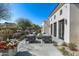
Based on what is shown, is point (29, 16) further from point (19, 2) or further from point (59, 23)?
point (59, 23)

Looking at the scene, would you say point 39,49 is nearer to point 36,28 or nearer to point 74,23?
point 36,28

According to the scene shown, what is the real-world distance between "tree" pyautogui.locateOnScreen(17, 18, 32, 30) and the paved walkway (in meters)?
0.74

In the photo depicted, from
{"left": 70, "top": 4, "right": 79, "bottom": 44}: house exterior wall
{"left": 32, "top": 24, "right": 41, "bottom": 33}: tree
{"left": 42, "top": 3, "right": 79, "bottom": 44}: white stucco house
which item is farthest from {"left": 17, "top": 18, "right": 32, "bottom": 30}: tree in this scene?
{"left": 70, "top": 4, "right": 79, "bottom": 44}: house exterior wall

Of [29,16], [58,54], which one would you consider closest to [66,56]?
[58,54]

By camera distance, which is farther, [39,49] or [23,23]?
[23,23]

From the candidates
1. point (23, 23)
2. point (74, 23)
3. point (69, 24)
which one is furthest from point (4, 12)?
point (74, 23)

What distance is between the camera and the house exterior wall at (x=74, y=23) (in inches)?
379

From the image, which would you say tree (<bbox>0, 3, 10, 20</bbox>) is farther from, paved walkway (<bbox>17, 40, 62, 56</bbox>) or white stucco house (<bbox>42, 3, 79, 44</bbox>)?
white stucco house (<bbox>42, 3, 79, 44</bbox>)

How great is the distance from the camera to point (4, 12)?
357 inches

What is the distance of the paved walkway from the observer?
7977mm

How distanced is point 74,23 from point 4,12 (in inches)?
157

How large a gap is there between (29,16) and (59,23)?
3.89 meters

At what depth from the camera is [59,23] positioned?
1205cm

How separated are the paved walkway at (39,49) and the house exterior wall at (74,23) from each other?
1667mm
